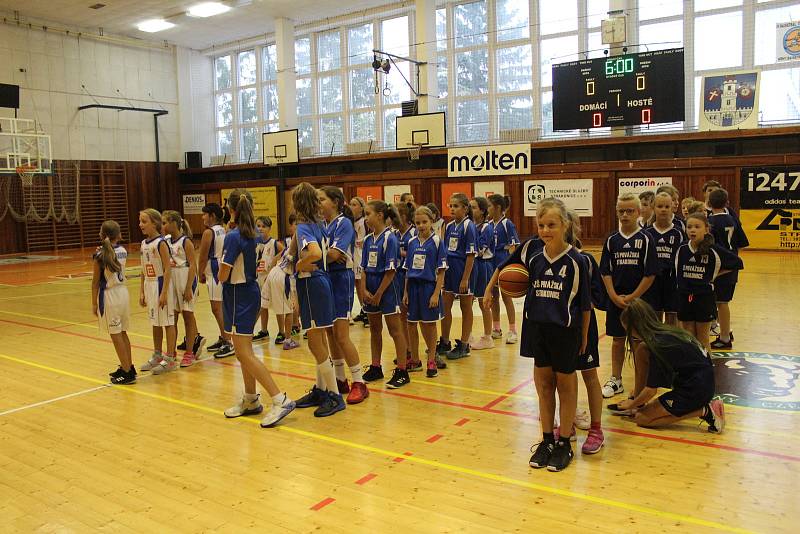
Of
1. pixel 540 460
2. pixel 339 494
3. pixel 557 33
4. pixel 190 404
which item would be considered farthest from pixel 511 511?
pixel 557 33

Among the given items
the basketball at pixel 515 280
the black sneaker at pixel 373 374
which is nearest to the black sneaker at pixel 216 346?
the black sneaker at pixel 373 374

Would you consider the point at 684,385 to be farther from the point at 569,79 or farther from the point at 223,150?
the point at 223,150

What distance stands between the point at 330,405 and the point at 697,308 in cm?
299

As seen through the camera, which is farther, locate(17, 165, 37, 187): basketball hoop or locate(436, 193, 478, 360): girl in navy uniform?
locate(17, 165, 37, 187): basketball hoop

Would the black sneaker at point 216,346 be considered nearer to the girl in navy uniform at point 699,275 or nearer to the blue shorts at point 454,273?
the blue shorts at point 454,273

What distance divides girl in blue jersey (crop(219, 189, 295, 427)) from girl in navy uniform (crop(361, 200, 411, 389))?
3.57 feet

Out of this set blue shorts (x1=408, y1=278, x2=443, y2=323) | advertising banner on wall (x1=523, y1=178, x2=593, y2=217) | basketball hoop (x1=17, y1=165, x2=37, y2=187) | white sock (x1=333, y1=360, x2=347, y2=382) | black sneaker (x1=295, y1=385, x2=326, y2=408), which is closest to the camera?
black sneaker (x1=295, y1=385, x2=326, y2=408)

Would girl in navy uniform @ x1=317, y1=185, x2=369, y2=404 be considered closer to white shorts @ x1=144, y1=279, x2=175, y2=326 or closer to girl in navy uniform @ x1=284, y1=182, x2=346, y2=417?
girl in navy uniform @ x1=284, y1=182, x2=346, y2=417

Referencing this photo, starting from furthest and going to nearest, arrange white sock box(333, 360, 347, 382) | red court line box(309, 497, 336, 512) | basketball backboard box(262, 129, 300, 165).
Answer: basketball backboard box(262, 129, 300, 165)
white sock box(333, 360, 347, 382)
red court line box(309, 497, 336, 512)

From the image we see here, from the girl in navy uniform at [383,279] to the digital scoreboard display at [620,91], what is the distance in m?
10.8

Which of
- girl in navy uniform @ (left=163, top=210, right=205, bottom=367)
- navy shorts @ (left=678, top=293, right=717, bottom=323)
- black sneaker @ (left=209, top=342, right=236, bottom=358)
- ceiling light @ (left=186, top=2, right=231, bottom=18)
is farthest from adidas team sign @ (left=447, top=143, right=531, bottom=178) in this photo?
navy shorts @ (left=678, top=293, right=717, bottom=323)

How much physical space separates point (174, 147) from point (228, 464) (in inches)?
979

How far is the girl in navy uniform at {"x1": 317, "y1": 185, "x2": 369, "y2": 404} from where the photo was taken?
508 cm

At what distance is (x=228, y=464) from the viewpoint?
427 centimetres
